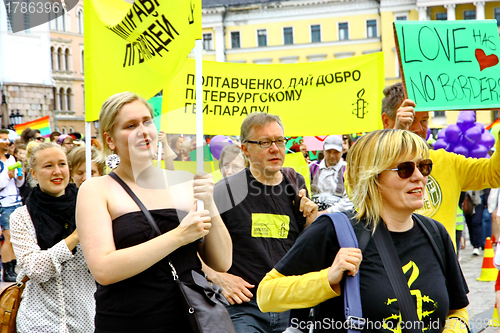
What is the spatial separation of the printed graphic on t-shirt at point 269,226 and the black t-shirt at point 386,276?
3.82 feet

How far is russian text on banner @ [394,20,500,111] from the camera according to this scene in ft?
12.7

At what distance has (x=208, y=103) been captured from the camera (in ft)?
20.3

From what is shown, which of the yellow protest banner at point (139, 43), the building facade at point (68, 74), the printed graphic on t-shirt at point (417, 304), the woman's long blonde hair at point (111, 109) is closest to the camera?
the printed graphic on t-shirt at point (417, 304)

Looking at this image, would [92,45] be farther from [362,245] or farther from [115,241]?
[362,245]

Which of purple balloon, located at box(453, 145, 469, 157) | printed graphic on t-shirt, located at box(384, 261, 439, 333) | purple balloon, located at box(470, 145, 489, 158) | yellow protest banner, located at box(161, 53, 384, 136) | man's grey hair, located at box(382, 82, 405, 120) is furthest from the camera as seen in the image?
purple balloon, located at box(453, 145, 469, 157)

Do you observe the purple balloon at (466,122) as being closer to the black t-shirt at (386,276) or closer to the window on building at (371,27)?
the black t-shirt at (386,276)

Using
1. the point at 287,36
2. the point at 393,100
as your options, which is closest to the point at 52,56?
the point at 287,36

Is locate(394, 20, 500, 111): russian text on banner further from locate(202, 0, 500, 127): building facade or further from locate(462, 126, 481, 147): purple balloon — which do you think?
locate(202, 0, 500, 127): building facade

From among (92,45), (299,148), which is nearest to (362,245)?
(92,45)

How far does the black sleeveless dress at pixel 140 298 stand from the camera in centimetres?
234

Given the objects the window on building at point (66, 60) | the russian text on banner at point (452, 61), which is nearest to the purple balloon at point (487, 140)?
the russian text on banner at point (452, 61)

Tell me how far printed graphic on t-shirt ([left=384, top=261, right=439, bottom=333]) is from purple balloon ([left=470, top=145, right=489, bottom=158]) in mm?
8576

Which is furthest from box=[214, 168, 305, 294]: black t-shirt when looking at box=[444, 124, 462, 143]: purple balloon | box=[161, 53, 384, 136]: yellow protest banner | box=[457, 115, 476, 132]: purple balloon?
box=[444, 124, 462, 143]: purple balloon

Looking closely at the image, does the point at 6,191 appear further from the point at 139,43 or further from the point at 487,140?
the point at 487,140
